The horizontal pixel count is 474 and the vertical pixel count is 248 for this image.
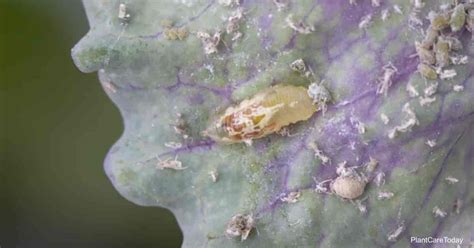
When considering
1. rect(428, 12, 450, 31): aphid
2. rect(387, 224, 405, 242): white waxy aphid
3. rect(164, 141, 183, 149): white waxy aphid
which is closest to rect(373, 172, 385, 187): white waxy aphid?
rect(387, 224, 405, 242): white waxy aphid

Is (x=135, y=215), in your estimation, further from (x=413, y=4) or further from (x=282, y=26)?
(x=413, y=4)

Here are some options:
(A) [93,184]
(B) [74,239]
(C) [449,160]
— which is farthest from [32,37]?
(C) [449,160]

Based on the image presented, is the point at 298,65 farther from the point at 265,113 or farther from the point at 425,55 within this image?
the point at 425,55

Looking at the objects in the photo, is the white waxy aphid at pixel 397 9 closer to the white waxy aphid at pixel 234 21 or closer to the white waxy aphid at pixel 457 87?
the white waxy aphid at pixel 457 87

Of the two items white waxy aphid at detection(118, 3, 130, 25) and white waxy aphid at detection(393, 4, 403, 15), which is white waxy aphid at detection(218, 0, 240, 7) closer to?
white waxy aphid at detection(118, 3, 130, 25)

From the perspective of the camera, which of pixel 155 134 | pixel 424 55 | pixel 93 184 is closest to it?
pixel 424 55
